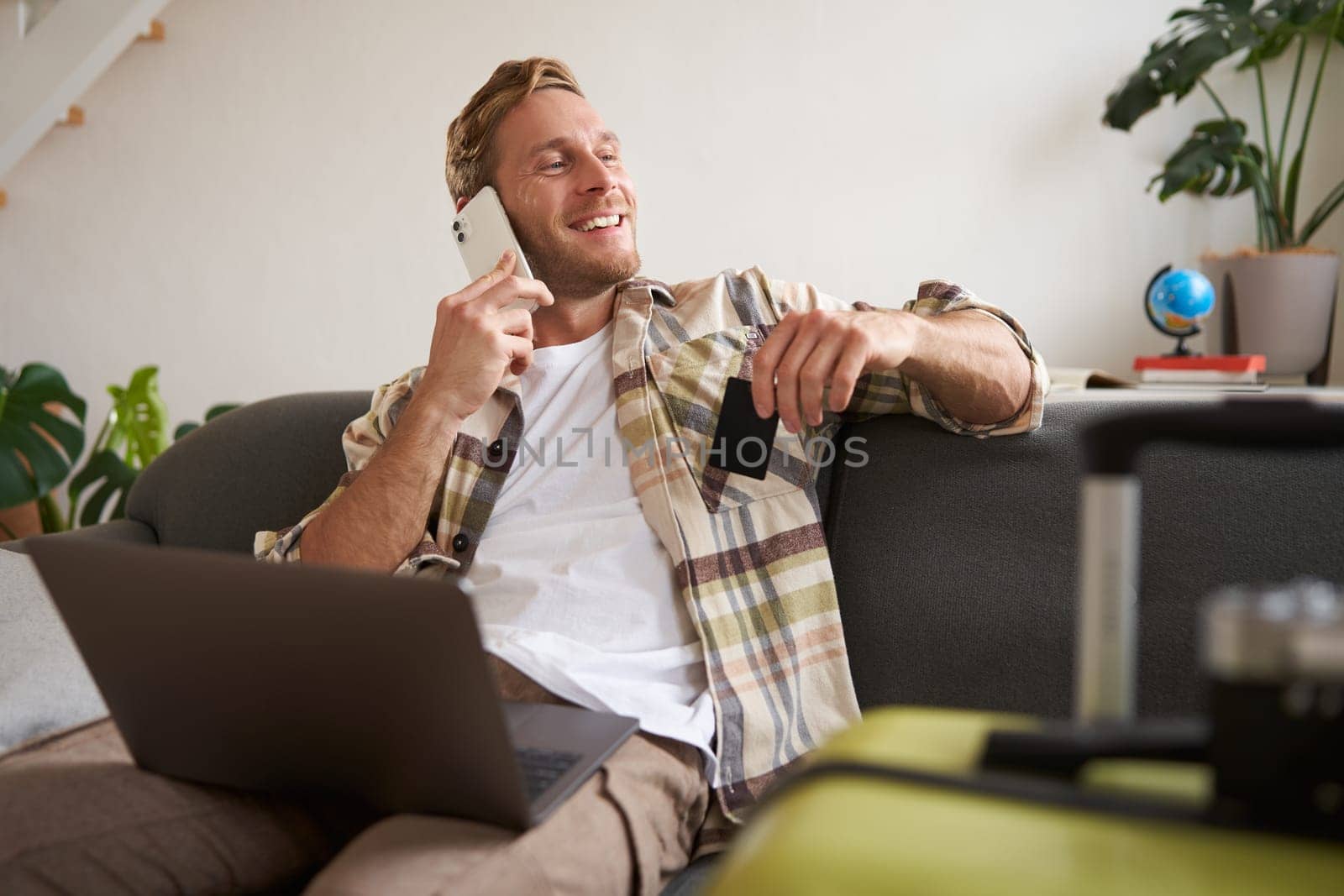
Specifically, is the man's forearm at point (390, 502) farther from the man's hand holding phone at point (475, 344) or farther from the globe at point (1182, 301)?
the globe at point (1182, 301)

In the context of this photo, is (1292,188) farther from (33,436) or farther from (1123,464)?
(33,436)

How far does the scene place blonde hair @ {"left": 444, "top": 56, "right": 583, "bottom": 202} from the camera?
1660 mm

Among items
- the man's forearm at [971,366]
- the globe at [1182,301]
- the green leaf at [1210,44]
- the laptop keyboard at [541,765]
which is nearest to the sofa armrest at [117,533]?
the laptop keyboard at [541,765]

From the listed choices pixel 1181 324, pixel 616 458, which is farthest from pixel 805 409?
pixel 1181 324

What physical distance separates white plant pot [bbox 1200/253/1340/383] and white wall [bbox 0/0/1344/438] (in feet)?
1.00

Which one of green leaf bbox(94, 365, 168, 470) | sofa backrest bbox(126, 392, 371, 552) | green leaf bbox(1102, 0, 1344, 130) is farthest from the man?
green leaf bbox(94, 365, 168, 470)

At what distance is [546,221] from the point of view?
5.20ft

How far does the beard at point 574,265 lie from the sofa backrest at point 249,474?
0.39m

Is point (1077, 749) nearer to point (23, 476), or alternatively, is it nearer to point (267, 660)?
point (267, 660)

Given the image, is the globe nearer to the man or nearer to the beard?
the man

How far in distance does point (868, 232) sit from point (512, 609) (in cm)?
163

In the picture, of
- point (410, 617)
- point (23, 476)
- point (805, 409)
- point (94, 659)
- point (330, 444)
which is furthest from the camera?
point (23, 476)

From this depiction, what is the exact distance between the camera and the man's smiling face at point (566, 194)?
1557 millimetres

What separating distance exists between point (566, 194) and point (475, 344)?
0.35 meters
